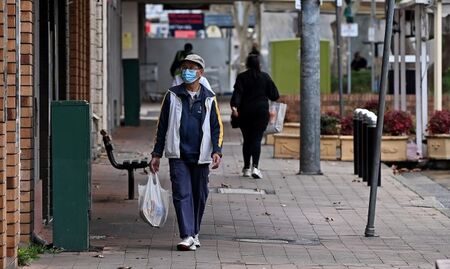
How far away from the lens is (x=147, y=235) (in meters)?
11.7

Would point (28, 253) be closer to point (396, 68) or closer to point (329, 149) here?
point (329, 149)

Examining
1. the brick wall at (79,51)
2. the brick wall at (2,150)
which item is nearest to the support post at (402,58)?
the brick wall at (79,51)

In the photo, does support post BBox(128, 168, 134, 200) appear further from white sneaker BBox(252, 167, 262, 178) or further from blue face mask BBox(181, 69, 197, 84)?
blue face mask BBox(181, 69, 197, 84)

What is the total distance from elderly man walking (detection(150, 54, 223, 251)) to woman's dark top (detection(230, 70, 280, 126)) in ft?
20.4

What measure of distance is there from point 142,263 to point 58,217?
1004 millimetres

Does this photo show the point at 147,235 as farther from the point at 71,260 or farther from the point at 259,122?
the point at 259,122

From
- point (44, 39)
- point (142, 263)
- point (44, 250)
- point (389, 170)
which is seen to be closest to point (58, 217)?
point (44, 250)

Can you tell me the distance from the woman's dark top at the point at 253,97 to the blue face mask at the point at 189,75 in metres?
6.29

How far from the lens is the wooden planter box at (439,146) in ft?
62.5

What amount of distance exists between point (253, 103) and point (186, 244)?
679 centimetres

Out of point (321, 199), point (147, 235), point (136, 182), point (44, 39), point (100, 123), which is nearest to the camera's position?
point (147, 235)

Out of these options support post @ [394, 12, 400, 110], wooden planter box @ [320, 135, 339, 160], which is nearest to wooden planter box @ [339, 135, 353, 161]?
wooden planter box @ [320, 135, 339, 160]

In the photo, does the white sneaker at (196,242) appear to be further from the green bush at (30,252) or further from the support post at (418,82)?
the support post at (418,82)

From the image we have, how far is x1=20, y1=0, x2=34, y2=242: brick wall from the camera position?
399 inches
